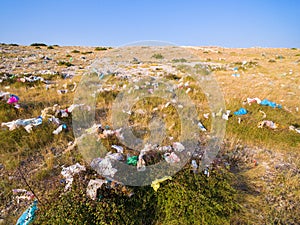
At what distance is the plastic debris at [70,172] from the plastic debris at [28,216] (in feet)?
1.03

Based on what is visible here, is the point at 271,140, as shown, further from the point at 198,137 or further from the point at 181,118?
the point at 181,118

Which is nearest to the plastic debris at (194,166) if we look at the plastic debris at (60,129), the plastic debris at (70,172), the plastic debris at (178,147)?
the plastic debris at (178,147)

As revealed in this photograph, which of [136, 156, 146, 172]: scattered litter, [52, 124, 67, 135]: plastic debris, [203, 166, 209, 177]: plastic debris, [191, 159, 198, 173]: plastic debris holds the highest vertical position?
[136, 156, 146, 172]: scattered litter

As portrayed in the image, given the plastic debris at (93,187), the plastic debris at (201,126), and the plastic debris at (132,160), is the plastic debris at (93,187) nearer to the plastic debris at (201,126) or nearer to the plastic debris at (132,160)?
the plastic debris at (132,160)

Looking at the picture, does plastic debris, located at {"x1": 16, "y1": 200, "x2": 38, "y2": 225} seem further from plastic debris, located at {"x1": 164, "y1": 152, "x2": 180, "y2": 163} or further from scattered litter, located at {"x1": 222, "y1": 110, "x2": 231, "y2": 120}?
scattered litter, located at {"x1": 222, "y1": 110, "x2": 231, "y2": 120}

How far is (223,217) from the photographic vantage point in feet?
5.33

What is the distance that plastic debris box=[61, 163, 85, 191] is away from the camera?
1.96m

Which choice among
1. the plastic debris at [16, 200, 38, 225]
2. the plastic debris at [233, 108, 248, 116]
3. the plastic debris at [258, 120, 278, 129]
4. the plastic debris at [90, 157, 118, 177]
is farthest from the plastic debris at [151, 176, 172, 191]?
the plastic debris at [233, 108, 248, 116]

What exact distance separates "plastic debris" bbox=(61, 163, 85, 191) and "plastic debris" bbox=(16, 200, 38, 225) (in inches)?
12.4

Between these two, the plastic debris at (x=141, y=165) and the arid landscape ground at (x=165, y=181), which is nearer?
the arid landscape ground at (x=165, y=181)

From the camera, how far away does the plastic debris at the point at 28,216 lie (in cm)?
165

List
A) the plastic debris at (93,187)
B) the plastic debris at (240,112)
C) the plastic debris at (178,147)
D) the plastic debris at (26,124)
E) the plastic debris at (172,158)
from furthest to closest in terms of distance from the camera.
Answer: the plastic debris at (240,112), the plastic debris at (26,124), the plastic debris at (178,147), the plastic debris at (172,158), the plastic debris at (93,187)

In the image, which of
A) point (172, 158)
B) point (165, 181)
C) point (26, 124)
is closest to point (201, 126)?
point (172, 158)

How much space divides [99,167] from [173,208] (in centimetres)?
91
